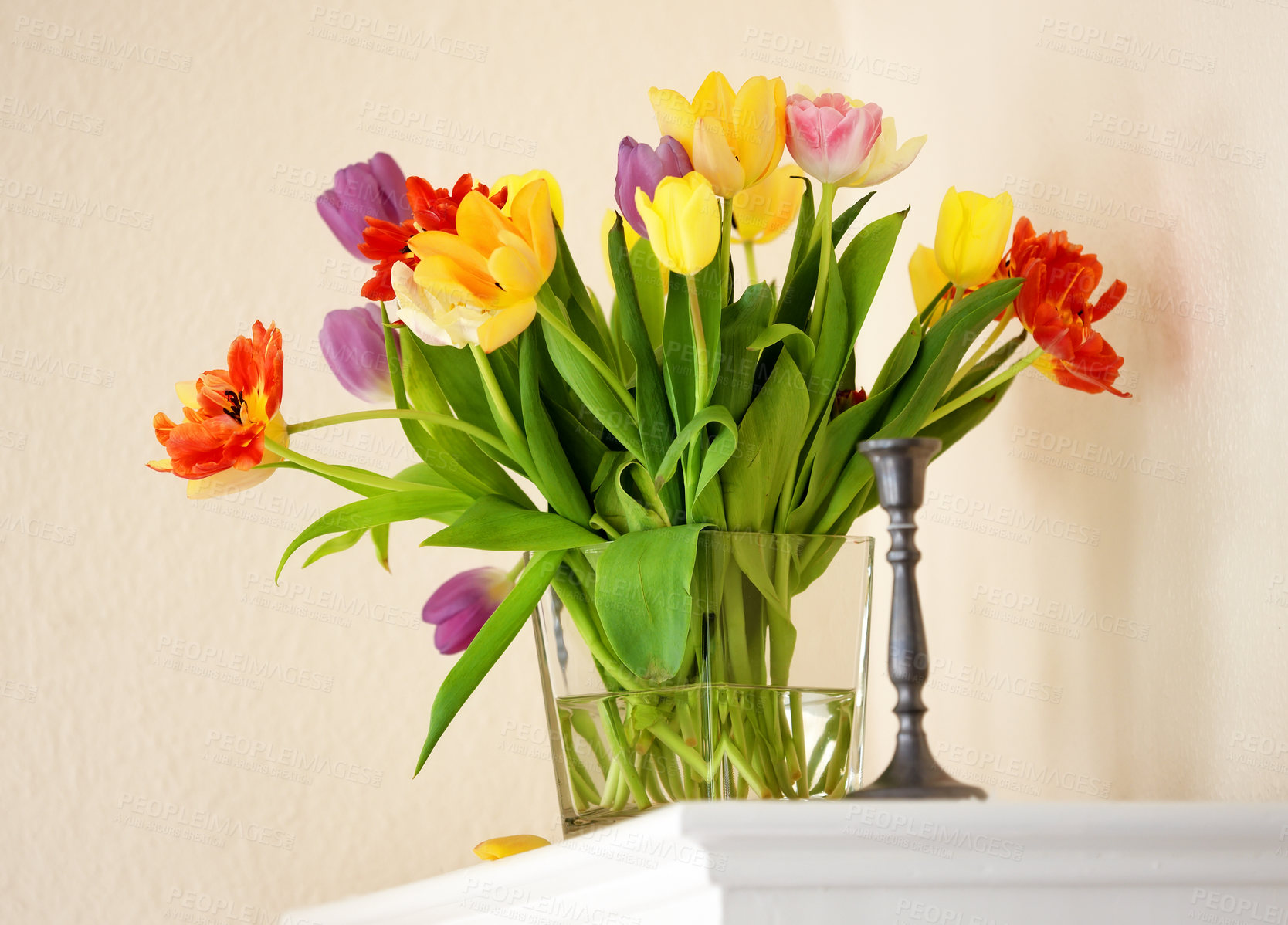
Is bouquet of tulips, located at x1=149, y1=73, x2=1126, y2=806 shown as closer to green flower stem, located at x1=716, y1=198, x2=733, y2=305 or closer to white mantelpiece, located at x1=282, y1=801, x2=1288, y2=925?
green flower stem, located at x1=716, y1=198, x2=733, y2=305

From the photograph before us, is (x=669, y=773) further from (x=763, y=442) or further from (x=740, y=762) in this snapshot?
(x=763, y=442)

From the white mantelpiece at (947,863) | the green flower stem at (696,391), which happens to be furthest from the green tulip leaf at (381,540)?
the white mantelpiece at (947,863)

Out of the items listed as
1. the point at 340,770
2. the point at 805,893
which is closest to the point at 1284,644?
the point at 805,893

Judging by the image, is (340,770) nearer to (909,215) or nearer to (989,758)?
(989,758)

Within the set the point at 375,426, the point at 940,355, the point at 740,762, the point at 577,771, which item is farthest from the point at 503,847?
the point at 375,426

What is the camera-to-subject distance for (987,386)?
2.19ft

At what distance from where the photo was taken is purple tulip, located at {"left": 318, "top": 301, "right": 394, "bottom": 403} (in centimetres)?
72

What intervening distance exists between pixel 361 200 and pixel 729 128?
0.23 metres

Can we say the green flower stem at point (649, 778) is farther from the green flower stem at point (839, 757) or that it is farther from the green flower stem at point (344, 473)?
the green flower stem at point (344, 473)

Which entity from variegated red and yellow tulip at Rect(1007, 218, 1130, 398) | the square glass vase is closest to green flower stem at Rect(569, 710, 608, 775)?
the square glass vase

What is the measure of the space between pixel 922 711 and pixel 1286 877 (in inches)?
5.9

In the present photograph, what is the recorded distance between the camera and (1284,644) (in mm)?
545

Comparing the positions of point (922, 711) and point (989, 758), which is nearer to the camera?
point (922, 711)

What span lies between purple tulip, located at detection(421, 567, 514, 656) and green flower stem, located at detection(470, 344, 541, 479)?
0.13 metres
